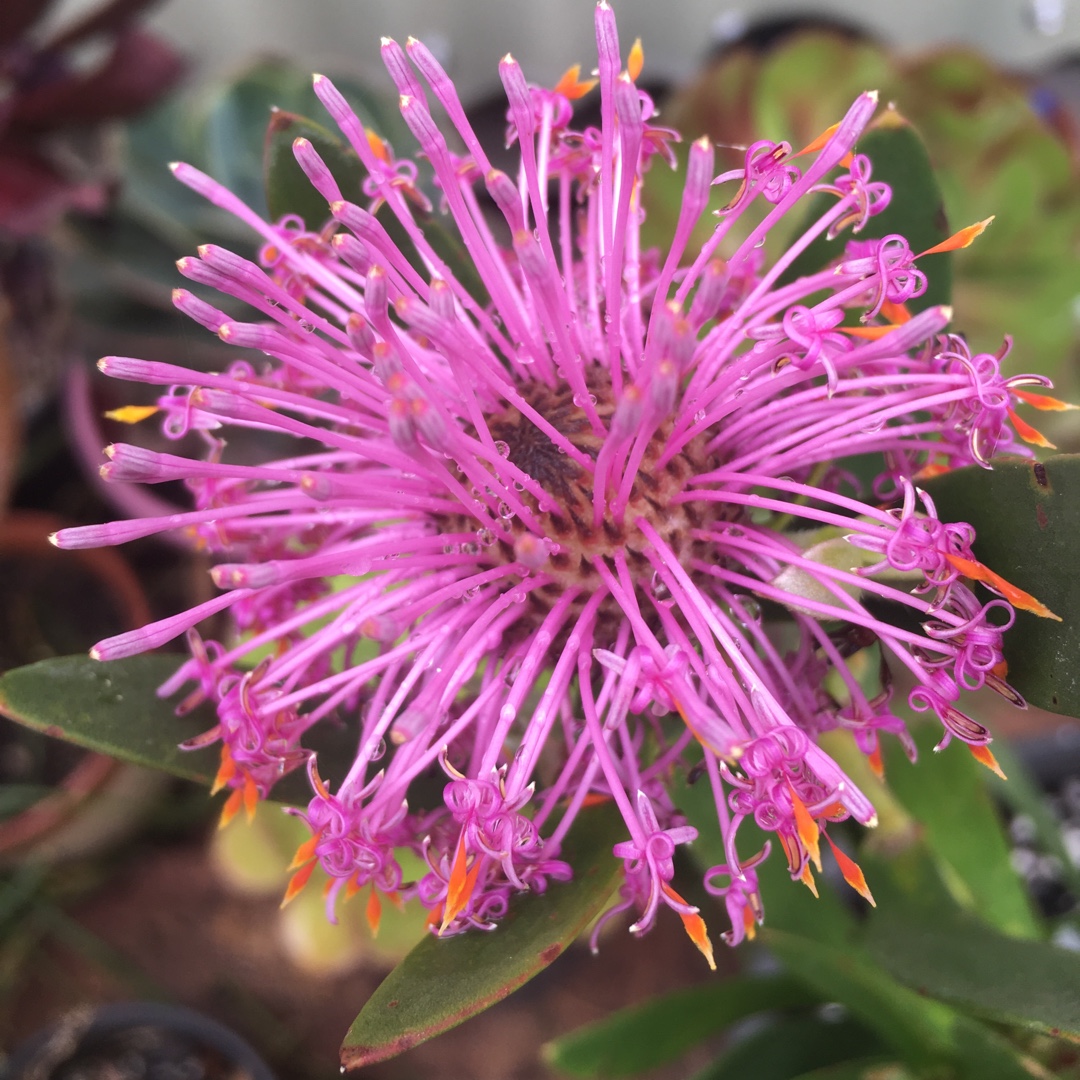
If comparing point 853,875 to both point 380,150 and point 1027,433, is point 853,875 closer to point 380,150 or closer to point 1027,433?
point 1027,433

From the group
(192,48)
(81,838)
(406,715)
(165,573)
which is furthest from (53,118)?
(406,715)

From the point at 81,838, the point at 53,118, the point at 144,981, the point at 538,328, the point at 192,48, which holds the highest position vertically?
the point at 192,48

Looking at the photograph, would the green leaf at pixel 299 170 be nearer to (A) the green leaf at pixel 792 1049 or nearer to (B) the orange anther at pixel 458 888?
(B) the orange anther at pixel 458 888

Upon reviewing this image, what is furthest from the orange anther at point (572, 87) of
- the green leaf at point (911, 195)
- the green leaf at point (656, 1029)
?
the green leaf at point (656, 1029)

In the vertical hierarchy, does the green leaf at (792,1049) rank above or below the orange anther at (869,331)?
below

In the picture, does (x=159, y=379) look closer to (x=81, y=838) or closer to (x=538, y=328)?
(x=538, y=328)

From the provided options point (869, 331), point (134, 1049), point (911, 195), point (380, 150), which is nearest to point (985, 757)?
point (869, 331)
